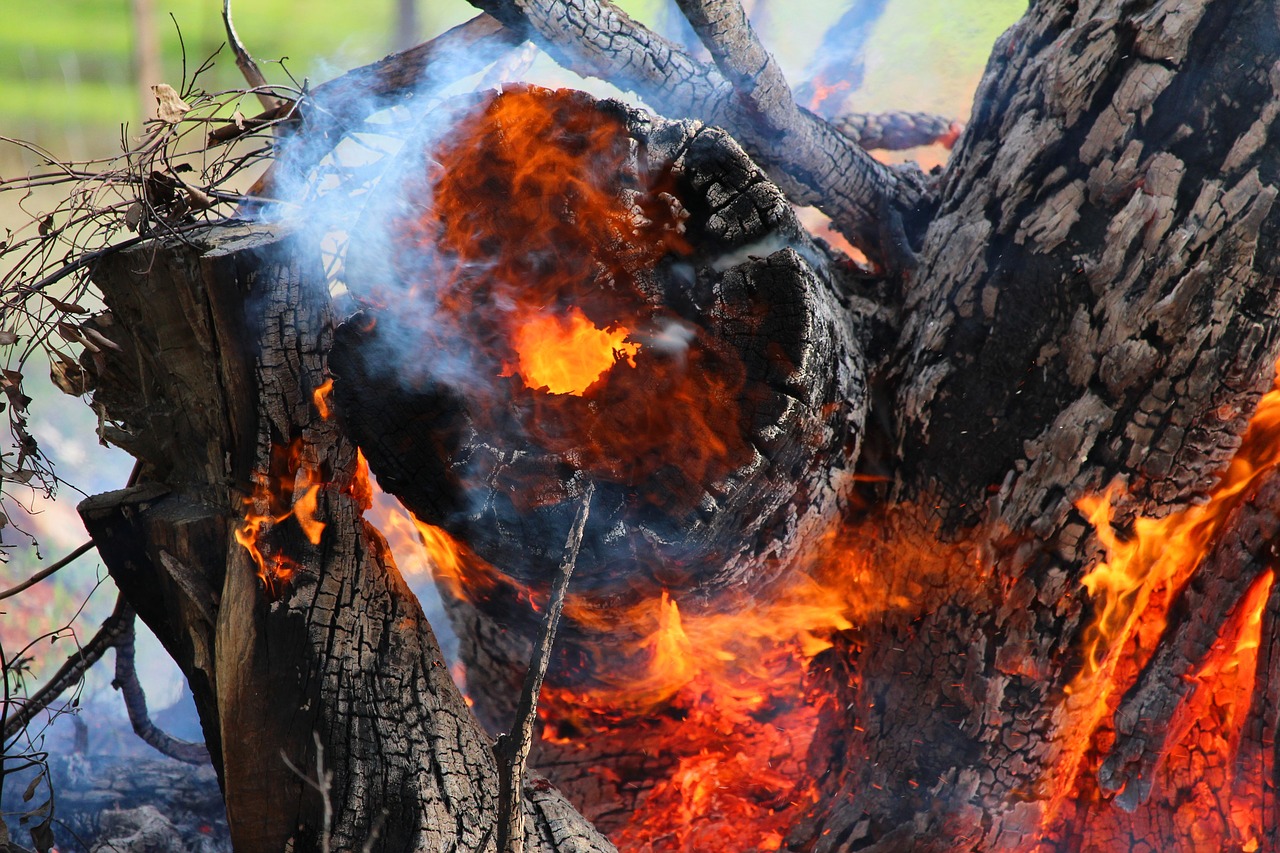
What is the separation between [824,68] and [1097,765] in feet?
11.5

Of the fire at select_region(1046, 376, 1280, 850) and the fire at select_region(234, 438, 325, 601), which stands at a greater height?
the fire at select_region(234, 438, 325, 601)

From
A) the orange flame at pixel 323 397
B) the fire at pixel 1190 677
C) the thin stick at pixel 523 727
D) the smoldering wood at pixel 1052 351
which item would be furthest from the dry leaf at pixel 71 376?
the fire at pixel 1190 677

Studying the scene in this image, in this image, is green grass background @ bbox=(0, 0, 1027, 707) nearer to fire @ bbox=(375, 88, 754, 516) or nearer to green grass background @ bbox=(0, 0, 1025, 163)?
green grass background @ bbox=(0, 0, 1025, 163)

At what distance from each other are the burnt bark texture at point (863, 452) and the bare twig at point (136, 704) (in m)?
0.67

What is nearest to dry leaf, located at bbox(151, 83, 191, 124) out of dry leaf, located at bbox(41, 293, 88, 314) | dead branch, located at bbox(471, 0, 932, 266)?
dry leaf, located at bbox(41, 293, 88, 314)

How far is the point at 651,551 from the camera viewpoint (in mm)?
1415

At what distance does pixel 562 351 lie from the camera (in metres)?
1.43

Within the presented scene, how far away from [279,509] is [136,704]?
1.22 metres

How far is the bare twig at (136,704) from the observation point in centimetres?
206

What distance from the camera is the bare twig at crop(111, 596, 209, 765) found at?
2062 millimetres

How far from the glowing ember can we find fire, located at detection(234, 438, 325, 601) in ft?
1.43

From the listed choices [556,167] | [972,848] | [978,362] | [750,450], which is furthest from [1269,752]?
[556,167]

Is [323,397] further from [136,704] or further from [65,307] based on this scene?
[136,704]

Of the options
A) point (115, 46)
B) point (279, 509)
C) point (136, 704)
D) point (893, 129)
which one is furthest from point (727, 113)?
point (115, 46)
